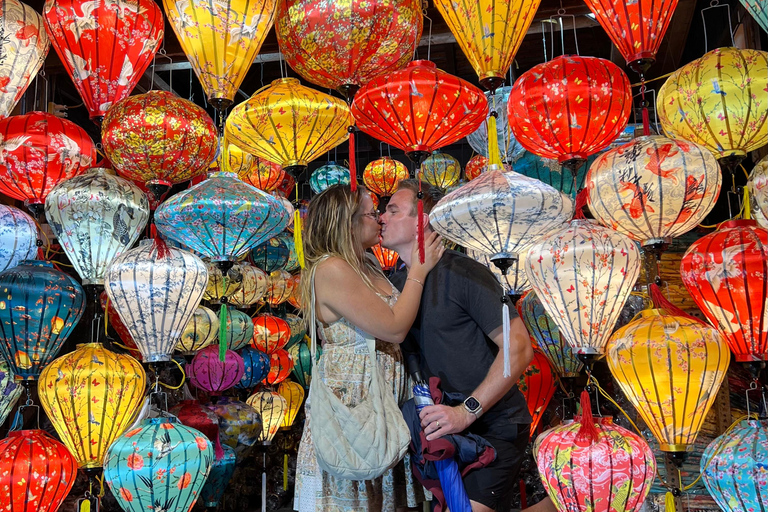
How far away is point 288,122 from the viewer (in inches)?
82.7

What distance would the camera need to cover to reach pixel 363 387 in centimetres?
179

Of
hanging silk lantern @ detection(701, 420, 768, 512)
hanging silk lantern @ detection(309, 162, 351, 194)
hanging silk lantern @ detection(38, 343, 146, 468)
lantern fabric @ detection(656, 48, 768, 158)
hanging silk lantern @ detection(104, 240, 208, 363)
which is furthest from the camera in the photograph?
hanging silk lantern @ detection(309, 162, 351, 194)

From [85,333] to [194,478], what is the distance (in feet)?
7.17

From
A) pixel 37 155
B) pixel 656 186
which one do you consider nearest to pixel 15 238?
pixel 37 155

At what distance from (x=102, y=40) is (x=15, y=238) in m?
0.75

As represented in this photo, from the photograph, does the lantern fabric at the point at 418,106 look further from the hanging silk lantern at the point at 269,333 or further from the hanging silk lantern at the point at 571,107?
the hanging silk lantern at the point at 269,333

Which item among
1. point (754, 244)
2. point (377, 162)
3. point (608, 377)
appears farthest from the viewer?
point (377, 162)

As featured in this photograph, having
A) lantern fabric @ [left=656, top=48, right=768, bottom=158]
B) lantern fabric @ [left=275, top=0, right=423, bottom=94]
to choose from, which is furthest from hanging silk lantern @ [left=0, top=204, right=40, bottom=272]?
lantern fabric @ [left=656, top=48, right=768, bottom=158]

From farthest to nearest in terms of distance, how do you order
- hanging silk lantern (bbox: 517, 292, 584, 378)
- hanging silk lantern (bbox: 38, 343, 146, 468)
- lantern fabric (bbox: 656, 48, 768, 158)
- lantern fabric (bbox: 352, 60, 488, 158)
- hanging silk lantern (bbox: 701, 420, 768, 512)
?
hanging silk lantern (bbox: 517, 292, 584, 378) < hanging silk lantern (bbox: 38, 343, 146, 468) < lantern fabric (bbox: 352, 60, 488, 158) < lantern fabric (bbox: 656, 48, 768, 158) < hanging silk lantern (bbox: 701, 420, 768, 512)

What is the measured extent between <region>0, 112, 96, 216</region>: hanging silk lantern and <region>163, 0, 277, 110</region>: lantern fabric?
0.65 metres

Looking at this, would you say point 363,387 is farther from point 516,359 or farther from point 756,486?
point 756,486

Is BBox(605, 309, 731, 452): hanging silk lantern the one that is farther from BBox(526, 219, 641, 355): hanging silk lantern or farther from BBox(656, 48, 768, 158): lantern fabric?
BBox(656, 48, 768, 158): lantern fabric

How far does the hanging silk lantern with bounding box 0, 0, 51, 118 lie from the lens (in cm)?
212

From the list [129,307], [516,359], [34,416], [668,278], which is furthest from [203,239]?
[668,278]
